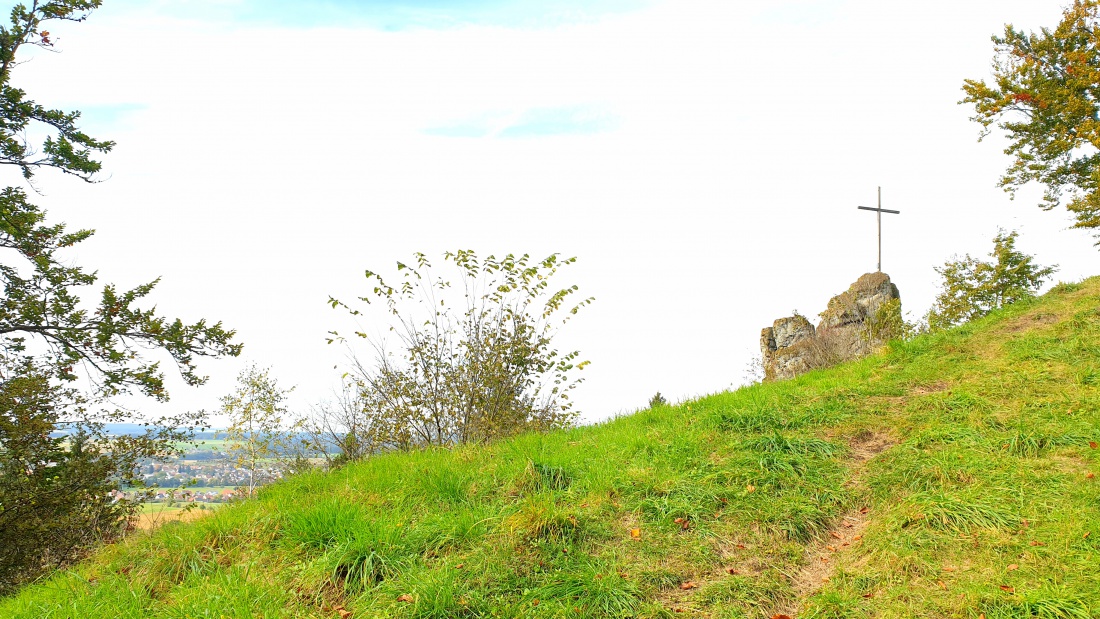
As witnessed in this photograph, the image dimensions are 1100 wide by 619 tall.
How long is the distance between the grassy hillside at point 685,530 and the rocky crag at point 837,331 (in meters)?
6.33

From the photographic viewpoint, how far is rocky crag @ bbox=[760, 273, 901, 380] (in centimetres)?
1432

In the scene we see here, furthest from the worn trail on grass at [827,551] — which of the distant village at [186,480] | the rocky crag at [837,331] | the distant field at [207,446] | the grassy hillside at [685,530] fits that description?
the distant field at [207,446]

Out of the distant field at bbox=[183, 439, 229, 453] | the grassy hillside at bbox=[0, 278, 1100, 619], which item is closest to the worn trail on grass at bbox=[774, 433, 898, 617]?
the grassy hillside at bbox=[0, 278, 1100, 619]

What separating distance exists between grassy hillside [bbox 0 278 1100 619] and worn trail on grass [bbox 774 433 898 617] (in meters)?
0.02

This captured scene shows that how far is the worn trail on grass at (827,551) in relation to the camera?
196 inches

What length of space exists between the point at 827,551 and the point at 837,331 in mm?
11957

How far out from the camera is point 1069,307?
11.0 metres

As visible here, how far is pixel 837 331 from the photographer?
53.9 feet

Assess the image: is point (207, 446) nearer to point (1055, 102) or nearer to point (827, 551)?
point (827, 551)

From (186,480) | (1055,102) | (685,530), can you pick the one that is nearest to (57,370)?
(186,480)

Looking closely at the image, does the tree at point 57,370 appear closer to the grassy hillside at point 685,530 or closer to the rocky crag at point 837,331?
the grassy hillside at point 685,530

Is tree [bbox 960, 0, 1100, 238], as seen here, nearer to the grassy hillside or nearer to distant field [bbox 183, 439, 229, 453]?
the grassy hillside

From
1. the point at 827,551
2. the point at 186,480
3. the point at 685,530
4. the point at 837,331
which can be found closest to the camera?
the point at 827,551

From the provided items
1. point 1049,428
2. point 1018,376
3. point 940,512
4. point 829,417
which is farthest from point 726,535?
point 1018,376
